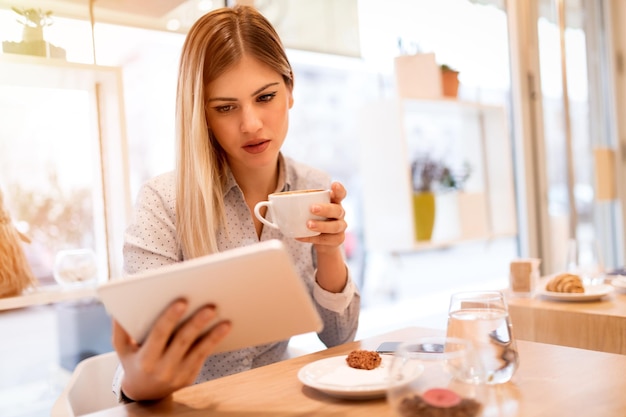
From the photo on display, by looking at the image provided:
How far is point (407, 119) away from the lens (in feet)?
10.2

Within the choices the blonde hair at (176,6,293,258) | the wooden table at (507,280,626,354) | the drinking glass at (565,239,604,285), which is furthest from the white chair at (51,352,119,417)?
the drinking glass at (565,239,604,285)

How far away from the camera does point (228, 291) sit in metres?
0.82

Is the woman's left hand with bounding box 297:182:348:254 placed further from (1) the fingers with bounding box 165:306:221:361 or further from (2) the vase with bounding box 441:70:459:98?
(2) the vase with bounding box 441:70:459:98

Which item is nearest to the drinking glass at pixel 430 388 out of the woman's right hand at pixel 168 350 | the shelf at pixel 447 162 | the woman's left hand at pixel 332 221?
the woman's right hand at pixel 168 350

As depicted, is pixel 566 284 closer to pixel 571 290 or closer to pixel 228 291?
pixel 571 290

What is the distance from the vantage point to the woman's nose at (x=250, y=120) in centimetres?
142

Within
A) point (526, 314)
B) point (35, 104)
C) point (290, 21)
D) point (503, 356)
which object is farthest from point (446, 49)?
point (503, 356)

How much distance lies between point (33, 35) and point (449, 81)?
6.09 ft

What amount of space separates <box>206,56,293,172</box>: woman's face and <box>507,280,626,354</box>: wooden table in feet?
2.91

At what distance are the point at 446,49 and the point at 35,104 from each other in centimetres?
217

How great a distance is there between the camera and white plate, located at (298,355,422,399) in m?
0.91

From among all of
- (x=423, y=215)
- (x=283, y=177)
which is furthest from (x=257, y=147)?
(x=423, y=215)

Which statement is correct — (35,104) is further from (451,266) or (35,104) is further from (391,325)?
(451,266)

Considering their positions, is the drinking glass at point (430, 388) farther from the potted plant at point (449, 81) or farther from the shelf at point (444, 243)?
the potted plant at point (449, 81)
